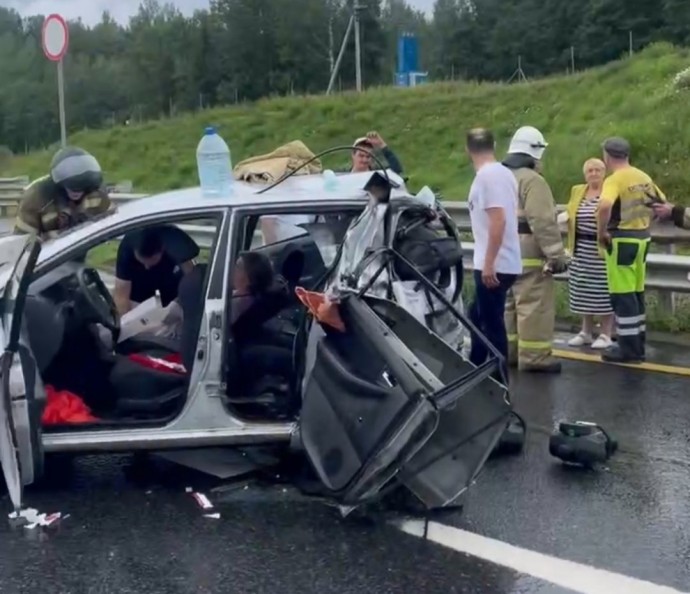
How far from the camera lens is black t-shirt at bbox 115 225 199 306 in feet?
21.9

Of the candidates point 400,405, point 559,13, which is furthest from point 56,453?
point 559,13

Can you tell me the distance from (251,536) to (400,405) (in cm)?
89

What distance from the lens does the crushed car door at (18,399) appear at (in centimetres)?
522

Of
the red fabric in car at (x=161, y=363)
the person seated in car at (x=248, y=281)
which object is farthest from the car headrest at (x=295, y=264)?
the red fabric in car at (x=161, y=363)

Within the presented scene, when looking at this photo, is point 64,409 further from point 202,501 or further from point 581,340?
point 581,340

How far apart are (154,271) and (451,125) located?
20082 millimetres

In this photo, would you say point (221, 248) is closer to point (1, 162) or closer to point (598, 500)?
point (598, 500)

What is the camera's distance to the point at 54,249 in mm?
5711

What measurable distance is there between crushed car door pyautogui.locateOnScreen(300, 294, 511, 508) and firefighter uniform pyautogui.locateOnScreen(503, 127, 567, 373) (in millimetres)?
3172

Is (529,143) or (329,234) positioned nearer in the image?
(329,234)

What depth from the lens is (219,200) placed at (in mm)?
5918

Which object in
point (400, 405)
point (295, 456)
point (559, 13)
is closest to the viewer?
point (400, 405)

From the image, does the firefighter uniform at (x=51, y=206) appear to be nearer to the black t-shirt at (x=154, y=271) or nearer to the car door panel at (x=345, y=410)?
the black t-shirt at (x=154, y=271)

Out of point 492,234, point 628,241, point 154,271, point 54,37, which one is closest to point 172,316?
point 154,271
